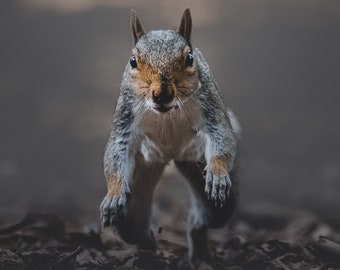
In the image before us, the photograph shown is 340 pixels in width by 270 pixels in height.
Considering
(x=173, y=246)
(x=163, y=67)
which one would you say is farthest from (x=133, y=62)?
(x=173, y=246)

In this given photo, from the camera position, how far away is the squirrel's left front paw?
3.06m

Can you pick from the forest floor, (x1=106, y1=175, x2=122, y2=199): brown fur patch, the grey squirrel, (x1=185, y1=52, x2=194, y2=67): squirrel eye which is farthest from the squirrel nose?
the forest floor

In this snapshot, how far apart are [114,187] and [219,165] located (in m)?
0.37

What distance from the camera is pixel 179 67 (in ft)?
9.83

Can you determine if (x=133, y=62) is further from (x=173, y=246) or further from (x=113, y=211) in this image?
(x=173, y=246)

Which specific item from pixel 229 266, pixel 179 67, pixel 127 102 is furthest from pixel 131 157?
pixel 229 266

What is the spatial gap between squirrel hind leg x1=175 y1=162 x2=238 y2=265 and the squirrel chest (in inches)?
4.9

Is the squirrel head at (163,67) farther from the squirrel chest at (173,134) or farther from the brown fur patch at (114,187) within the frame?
the brown fur patch at (114,187)

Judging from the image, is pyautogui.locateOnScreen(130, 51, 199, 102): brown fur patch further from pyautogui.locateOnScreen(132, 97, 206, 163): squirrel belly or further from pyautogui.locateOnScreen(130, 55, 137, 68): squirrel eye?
pyautogui.locateOnScreen(132, 97, 206, 163): squirrel belly

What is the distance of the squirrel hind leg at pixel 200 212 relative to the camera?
3539 mm

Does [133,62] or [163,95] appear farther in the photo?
[133,62]

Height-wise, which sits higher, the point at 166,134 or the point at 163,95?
the point at 163,95

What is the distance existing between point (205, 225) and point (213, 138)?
0.56 metres

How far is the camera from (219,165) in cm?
316
